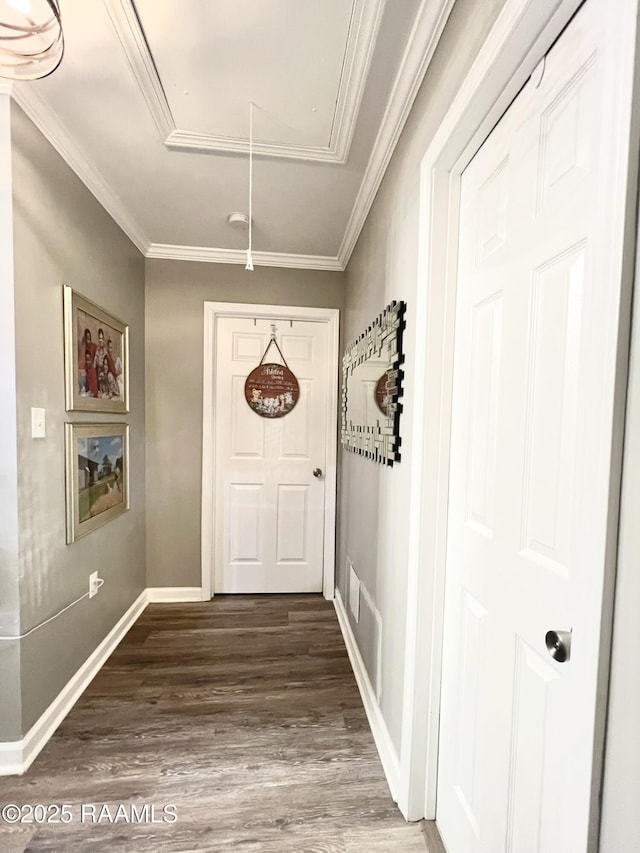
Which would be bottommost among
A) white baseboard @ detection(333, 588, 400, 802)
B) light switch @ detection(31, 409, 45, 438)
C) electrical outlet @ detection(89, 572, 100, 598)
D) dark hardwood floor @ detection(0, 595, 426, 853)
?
dark hardwood floor @ detection(0, 595, 426, 853)

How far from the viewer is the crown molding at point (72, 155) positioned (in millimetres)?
1387

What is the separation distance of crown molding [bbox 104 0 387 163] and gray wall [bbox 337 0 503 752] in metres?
0.20

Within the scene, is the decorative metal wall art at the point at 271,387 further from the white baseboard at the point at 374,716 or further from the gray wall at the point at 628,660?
the gray wall at the point at 628,660

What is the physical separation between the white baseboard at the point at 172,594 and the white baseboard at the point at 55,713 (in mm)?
373

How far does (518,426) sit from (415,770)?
3.82 ft

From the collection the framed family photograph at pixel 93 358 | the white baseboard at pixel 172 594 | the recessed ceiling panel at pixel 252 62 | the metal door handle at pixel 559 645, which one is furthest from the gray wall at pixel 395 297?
the framed family photograph at pixel 93 358

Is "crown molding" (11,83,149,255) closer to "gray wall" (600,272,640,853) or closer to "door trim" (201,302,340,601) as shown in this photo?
"door trim" (201,302,340,601)

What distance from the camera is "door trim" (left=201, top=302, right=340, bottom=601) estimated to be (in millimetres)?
2725

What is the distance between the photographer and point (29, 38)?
89 cm

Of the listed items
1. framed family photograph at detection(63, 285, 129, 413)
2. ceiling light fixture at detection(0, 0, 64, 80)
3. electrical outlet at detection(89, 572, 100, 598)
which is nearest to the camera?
ceiling light fixture at detection(0, 0, 64, 80)

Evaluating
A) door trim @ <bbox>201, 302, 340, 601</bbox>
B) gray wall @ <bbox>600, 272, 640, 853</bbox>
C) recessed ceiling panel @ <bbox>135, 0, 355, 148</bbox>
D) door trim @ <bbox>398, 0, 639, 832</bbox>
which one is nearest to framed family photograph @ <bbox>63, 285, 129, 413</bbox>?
door trim @ <bbox>201, 302, 340, 601</bbox>

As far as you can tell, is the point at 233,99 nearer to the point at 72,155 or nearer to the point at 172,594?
the point at 72,155

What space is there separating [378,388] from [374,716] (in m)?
1.39

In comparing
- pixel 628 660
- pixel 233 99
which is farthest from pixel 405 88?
pixel 628 660
